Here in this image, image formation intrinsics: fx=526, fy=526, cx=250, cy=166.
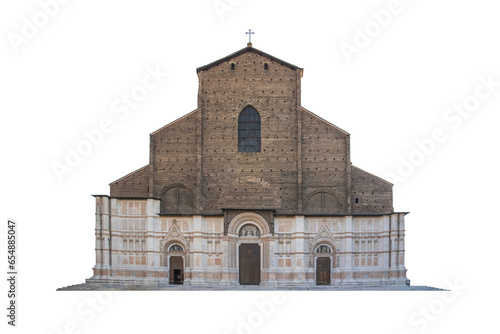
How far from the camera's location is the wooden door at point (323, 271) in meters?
28.7

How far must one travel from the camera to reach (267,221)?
28.6 m

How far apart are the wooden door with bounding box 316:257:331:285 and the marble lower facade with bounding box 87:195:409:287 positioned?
0.18ft

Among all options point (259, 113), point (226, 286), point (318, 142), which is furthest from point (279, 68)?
point (226, 286)

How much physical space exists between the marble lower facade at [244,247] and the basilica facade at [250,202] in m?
0.05

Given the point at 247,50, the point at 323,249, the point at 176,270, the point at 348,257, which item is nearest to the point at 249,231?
the point at 323,249

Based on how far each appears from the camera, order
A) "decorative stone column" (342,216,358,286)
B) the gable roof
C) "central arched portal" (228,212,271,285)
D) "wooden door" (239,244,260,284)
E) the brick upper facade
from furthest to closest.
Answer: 1. the gable roof
2. the brick upper facade
3. "wooden door" (239,244,260,284)
4. "central arched portal" (228,212,271,285)
5. "decorative stone column" (342,216,358,286)

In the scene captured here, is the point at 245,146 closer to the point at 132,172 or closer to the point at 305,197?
the point at 305,197

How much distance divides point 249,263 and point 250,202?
11.0ft

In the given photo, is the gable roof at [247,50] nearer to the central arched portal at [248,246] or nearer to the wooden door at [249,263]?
the central arched portal at [248,246]

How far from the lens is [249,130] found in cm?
2995

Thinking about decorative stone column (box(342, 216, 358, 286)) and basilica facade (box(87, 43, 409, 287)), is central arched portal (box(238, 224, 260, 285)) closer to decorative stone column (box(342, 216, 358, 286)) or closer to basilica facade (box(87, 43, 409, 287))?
basilica facade (box(87, 43, 409, 287))

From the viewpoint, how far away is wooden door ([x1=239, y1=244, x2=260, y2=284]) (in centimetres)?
2870

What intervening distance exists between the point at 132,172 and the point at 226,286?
27.0ft

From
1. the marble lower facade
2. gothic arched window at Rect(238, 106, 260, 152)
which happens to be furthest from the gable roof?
the marble lower facade
